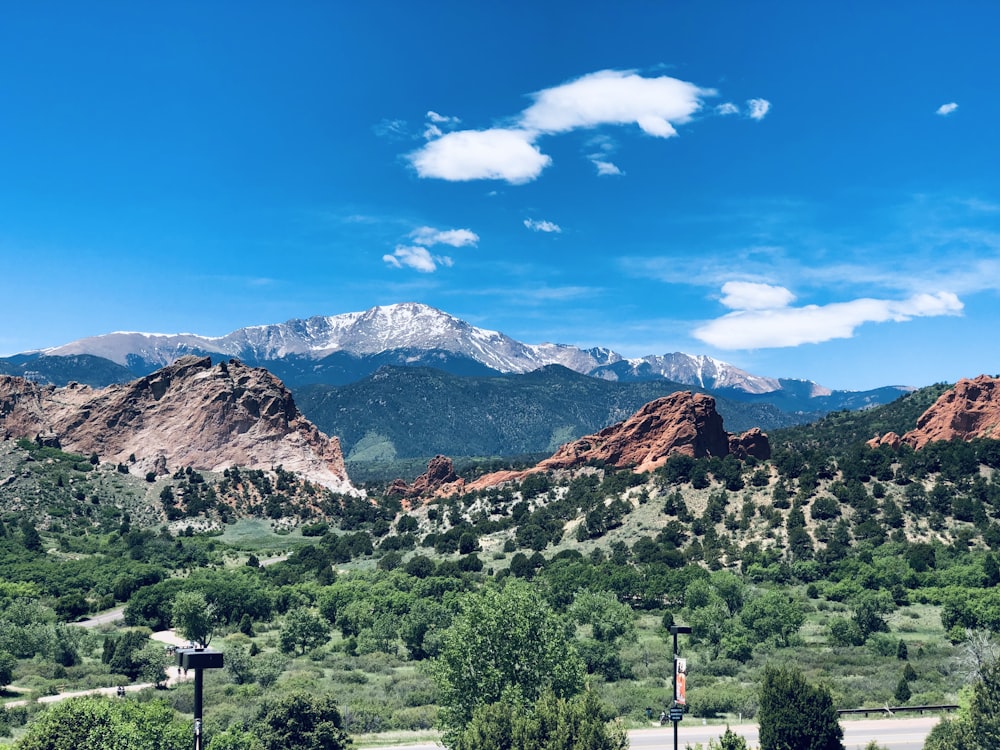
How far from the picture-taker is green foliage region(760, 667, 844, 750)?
3978cm

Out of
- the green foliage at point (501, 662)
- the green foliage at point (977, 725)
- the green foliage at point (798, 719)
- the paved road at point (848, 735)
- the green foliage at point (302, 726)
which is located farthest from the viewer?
the paved road at point (848, 735)

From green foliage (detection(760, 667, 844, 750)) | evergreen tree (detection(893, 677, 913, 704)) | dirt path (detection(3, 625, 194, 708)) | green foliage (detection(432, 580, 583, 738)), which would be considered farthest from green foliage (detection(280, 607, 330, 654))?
evergreen tree (detection(893, 677, 913, 704))

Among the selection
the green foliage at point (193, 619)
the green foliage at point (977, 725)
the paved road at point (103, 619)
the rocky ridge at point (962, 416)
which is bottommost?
the paved road at point (103, 619)

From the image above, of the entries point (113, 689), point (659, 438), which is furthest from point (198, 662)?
point (659, 438)

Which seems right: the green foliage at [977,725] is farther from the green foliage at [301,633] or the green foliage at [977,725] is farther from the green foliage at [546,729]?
the green foliage at [301,633]

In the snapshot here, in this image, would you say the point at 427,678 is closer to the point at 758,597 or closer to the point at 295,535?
the point at 758,597

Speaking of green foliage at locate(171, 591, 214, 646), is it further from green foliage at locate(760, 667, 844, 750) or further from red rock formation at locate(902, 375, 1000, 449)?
red rock formation at locate(902, 375, 1000, 449)

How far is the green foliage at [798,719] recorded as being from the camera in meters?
39.8

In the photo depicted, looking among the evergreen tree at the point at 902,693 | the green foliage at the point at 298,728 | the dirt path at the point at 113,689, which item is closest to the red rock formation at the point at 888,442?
the evergreen tree at the point at 902,693

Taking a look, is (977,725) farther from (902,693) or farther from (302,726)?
(302,726)

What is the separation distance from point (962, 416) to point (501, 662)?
454ft

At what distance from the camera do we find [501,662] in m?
43.5

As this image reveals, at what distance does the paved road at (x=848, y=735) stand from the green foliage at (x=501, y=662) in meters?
4.68

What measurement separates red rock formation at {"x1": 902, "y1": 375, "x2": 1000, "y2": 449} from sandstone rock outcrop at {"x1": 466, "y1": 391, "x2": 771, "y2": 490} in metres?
30.8
